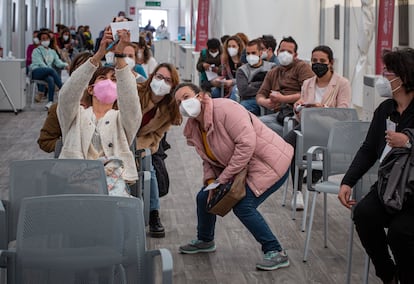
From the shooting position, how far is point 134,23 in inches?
187

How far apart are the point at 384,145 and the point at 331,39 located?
469 inches

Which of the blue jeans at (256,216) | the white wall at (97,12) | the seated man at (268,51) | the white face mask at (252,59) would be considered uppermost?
the white wall at (97,12)

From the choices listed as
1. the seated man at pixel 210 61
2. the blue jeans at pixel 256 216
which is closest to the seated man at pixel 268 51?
the seated man at pixel 210 61

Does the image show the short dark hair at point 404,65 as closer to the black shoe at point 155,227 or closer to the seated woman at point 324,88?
the black shoe at point 155,227

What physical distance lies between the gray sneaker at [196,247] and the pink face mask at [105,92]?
4.40 ft

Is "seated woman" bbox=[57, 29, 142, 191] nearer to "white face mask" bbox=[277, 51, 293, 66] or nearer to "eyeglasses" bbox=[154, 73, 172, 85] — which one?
"eyeglasses" bbox=[154, 73, 172, 85]

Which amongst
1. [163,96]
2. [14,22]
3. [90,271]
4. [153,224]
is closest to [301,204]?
[153,224]

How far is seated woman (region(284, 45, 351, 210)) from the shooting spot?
23.6 ft

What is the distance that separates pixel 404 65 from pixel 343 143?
4.71 feet

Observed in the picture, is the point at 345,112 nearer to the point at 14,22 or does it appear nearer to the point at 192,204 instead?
the point at 192,204

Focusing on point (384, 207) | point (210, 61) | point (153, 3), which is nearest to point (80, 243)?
point (384, 207)

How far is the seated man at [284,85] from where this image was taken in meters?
8.15

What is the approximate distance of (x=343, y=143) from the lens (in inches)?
220

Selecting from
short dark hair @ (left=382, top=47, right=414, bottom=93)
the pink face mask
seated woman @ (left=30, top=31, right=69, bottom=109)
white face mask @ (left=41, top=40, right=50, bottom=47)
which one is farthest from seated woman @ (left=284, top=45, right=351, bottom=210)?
white face mask @ (left=41, top=40, right=50, bottom=47)
